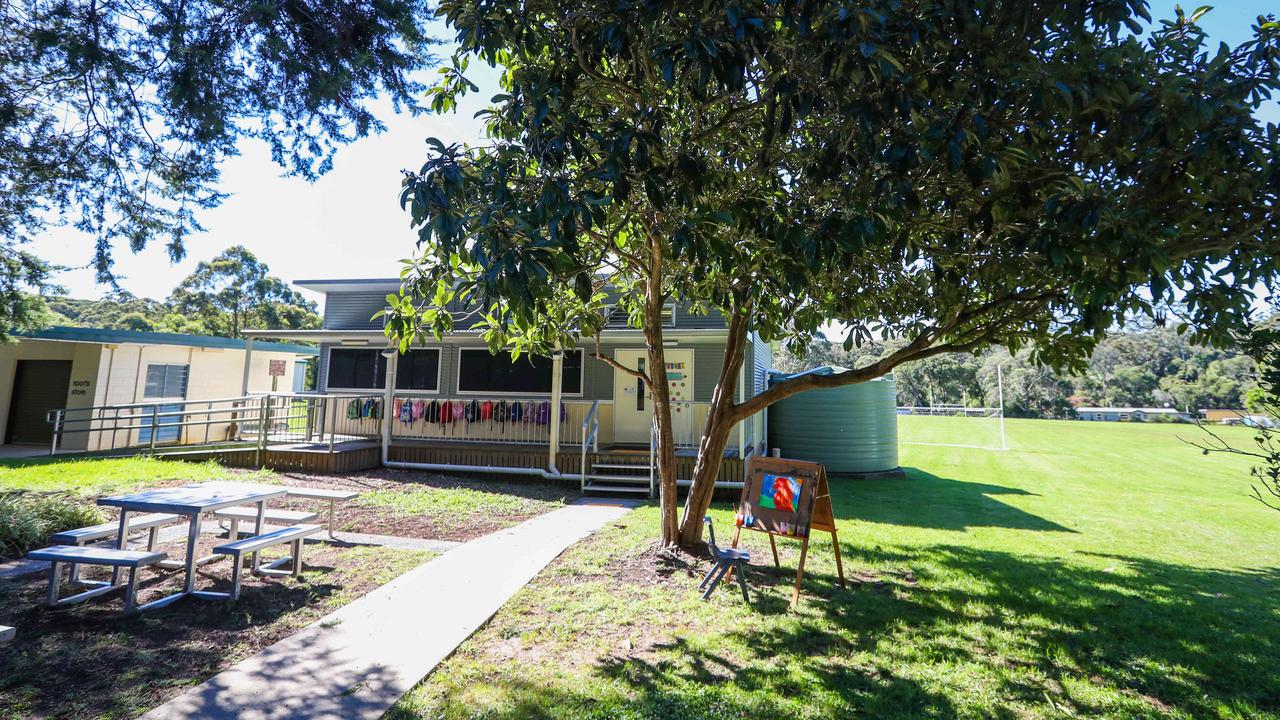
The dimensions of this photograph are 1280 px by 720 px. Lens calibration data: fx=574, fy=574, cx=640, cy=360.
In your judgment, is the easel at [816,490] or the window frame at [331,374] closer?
the easel at [816,490]

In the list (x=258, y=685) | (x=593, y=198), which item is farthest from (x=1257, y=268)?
(x=258, y=685)

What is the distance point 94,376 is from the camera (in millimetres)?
14594

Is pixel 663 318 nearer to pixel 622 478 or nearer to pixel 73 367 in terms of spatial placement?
pixel 622 478

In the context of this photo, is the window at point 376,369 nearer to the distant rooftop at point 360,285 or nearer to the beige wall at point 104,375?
the distant rooftop at point 360,285

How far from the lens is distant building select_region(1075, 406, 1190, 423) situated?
63.4 meters

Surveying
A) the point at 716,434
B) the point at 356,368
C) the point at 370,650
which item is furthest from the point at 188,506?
the point at 356,368

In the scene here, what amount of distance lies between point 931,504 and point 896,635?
8204 millimetres

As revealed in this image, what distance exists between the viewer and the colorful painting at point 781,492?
5594 millimetres

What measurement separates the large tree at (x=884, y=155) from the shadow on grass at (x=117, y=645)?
266 centimetres

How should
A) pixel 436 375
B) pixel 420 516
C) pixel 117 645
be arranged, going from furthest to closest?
1. pixel 436 375
2. pixel 420 516
3. pixel 117 645

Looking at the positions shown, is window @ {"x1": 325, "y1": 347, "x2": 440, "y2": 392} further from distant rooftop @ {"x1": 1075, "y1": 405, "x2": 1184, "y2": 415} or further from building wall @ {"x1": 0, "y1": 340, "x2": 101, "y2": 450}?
distant rooftop @ {"x1": 1075, "y1": 405, "x2": 1184, "y2": 415}

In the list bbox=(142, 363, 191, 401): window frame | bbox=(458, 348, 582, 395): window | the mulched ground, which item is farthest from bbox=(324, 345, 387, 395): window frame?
bbox=(142, 363, 191, 401): window frame

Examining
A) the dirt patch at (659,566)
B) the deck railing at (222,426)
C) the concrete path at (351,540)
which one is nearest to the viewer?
the dirt patch at (659,566)

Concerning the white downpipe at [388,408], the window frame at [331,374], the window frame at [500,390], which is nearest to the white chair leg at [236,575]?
the white downpipe at [388,408]
